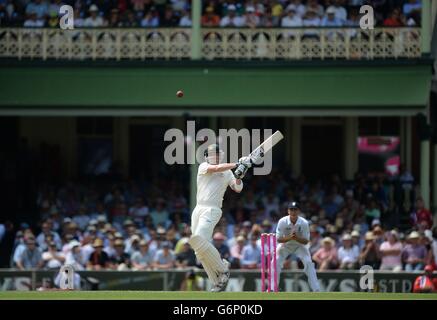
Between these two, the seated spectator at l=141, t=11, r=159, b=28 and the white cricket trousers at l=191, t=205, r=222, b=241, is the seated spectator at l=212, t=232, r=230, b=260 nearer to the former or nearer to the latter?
the seated spectator at l=141, t=11, r=159, b=28

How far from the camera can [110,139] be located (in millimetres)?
32969

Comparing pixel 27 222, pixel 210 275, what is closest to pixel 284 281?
pixel 210 275

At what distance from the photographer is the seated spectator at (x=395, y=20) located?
28828 millimetres

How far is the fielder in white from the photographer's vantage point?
2053 cm

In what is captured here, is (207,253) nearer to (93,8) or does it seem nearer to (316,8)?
(316,8)

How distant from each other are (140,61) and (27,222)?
394cm

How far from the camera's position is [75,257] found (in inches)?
1026

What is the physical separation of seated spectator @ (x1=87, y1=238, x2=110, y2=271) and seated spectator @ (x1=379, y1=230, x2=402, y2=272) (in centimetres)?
491

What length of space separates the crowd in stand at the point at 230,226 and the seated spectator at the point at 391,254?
0.02 metres

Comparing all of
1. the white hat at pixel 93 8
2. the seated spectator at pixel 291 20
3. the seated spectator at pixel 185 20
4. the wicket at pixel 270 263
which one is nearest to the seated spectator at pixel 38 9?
the white hat at pixel 93 8

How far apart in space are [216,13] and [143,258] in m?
6.38

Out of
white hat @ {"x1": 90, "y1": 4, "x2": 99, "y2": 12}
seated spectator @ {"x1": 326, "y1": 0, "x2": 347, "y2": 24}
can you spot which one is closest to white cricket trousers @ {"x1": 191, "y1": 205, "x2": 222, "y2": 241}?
seated spectator @ {"x1": 326, "y1": 0, "x2": 347, "y2": 24}

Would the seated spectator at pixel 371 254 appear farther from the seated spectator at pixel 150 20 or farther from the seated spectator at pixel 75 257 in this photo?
the seated spectator at pixel 150 20

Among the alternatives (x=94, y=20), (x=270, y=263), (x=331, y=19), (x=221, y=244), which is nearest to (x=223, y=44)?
(x=331, y=19)
